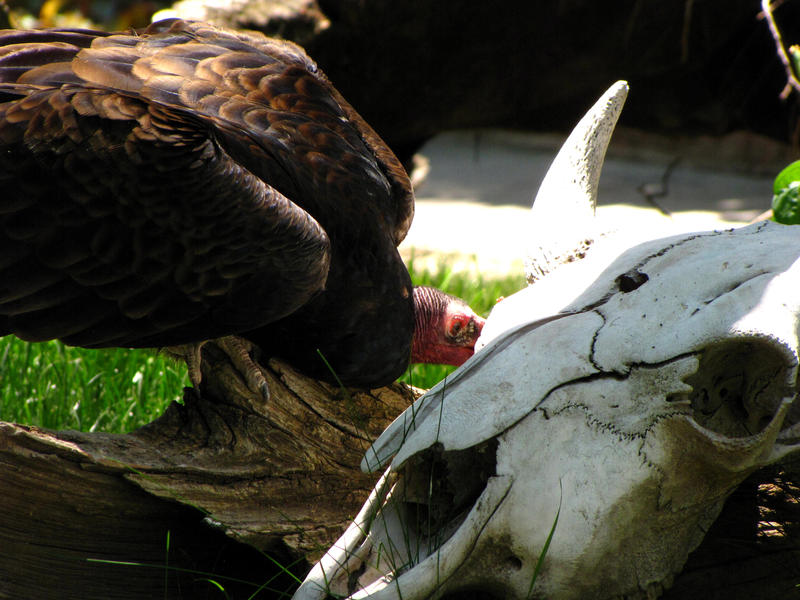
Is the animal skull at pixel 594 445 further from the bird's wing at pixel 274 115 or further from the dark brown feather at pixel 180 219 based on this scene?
the bird's wing at pixel 274 115

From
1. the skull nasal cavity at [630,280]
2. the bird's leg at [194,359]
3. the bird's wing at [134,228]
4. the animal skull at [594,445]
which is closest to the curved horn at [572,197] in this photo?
the skull nasal cavity at [630,280]

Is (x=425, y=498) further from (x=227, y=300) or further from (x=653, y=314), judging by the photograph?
(x=227, y=300)

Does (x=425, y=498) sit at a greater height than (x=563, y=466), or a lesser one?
lesser

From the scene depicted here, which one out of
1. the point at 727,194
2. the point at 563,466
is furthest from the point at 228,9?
the point at 727,194

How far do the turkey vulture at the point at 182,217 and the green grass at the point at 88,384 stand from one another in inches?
13.0

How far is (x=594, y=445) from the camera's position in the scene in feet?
5.13

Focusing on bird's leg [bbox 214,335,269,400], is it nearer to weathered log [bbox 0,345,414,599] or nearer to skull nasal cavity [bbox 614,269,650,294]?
weathered log [bbox 0,345,414,599]

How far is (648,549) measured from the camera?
160 cm

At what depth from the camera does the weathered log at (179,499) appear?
1798 mm

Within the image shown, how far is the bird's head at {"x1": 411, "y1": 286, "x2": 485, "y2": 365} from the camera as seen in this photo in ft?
10.3

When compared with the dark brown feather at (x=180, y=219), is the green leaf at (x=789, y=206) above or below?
above

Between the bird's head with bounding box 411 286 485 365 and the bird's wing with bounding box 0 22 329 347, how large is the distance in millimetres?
821

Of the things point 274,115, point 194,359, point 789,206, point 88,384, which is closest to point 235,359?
point 194,359

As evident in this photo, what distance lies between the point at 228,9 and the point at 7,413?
2.69 metres
